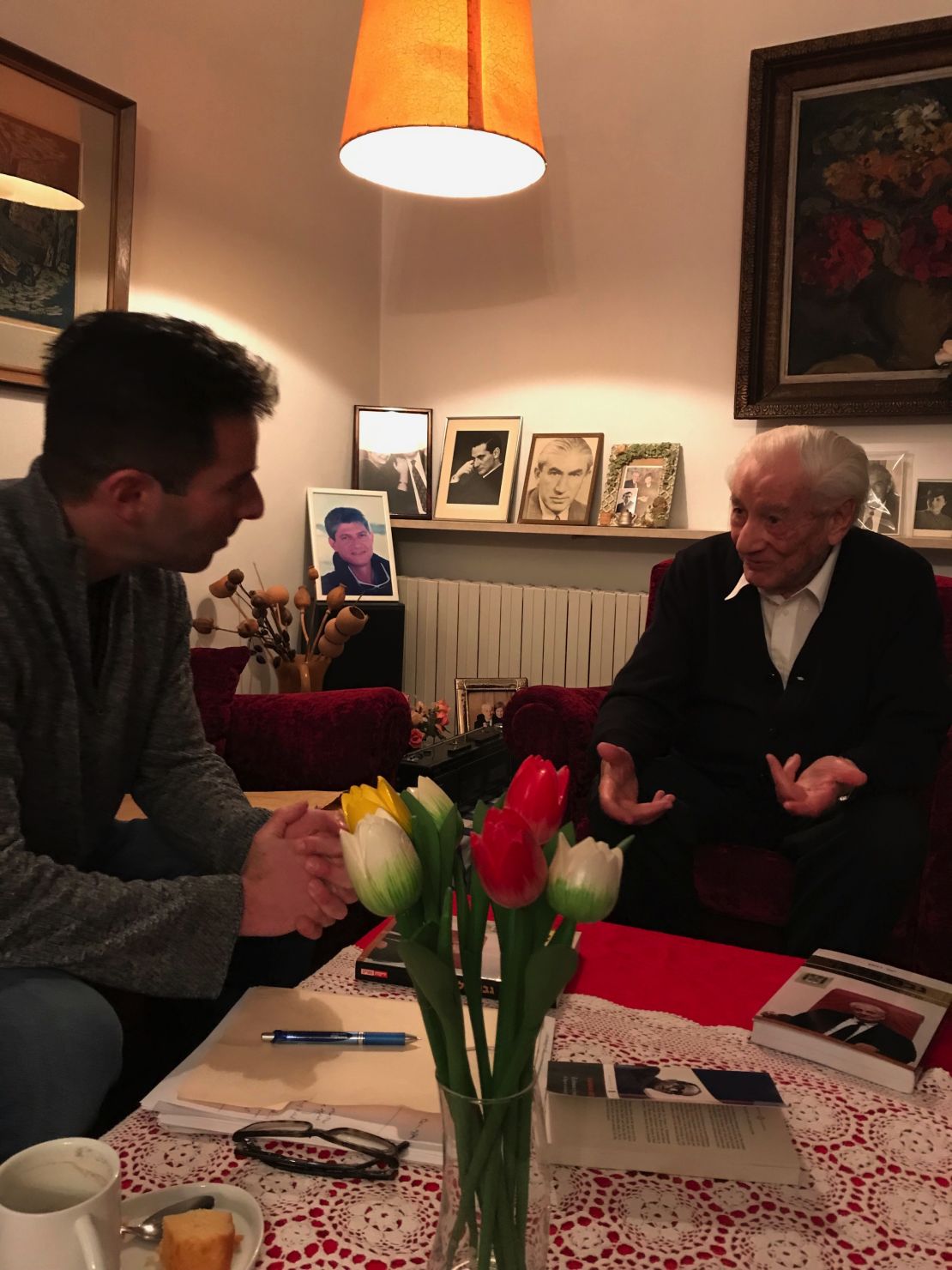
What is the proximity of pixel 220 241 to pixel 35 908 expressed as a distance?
2.42 m

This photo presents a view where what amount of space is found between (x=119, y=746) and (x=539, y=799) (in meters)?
1.00

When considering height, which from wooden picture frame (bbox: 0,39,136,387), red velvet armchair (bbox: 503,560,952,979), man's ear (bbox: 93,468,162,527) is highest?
wooden picture frame (bbox: 0,39,136,387)

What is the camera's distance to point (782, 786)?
1927 millimetres

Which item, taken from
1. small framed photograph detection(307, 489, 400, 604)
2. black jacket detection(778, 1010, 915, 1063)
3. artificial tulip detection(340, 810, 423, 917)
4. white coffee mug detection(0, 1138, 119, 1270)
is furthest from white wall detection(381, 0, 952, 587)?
white coffee mug detection(0, 1138, 119, 1270)

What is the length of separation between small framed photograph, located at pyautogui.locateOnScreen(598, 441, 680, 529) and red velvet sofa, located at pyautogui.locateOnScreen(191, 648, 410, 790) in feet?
3.65

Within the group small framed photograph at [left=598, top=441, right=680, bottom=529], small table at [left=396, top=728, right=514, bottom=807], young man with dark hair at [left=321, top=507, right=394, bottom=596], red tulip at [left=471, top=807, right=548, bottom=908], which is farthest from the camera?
young man with dark hair at [left=321, top=507, right=394, bottom=596]

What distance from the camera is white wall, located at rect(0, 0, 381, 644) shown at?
106 inches

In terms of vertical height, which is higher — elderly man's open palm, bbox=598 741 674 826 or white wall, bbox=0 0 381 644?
white wall, bbox=0 0 381 644

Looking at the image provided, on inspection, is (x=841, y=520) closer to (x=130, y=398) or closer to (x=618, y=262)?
(x=130, y=398)

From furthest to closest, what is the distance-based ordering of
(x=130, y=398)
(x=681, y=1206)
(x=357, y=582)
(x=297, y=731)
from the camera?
(x=357, y=582) < (x=297, y=731) < (x=130, y=398) < (x=681, y=1206)

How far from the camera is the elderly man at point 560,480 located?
11.1 ft

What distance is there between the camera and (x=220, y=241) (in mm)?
3094

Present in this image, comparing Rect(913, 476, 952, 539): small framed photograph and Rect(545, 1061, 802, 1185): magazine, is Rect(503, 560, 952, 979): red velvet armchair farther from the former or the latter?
Rect(545, 1061, 802, 1185): magazine

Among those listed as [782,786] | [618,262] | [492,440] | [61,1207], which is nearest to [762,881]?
[782,786]
